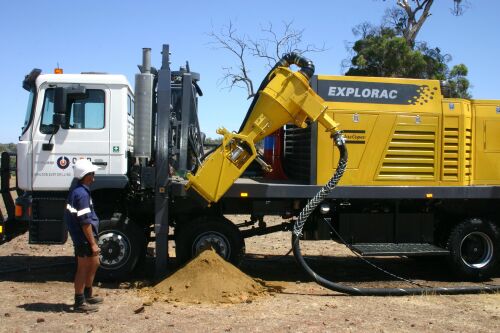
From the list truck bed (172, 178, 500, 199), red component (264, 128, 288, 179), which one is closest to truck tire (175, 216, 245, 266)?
truck bed (172, 178, 500, 199)

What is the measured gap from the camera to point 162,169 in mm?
8164

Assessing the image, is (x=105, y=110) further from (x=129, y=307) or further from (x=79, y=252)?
(x=129, y=307)

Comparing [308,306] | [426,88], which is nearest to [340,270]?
[308,306]

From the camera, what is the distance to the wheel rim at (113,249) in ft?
26.9

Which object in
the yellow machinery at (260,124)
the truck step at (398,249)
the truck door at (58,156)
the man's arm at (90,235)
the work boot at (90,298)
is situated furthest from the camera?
the truck step at (398,249)

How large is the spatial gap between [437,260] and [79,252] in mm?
6174

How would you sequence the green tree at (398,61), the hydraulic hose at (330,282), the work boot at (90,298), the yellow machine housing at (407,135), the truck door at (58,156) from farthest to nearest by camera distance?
the green tree at (398,61) → the yellow machine housing at (407,135) → the truck door at (58,156) → the hydraulic hose at (330,282) → the work boot at (90,298)

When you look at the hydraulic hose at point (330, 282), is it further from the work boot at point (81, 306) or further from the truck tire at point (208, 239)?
the work boot at point (81, 306)

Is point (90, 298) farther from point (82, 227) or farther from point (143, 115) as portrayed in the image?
point (143, 115)

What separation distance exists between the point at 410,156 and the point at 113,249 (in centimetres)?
475

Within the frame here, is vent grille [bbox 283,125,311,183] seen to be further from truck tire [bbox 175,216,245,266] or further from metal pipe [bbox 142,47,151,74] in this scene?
metal pipe [bbox 142,47,151,74]

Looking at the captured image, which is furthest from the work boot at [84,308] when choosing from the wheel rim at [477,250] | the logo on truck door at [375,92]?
the wheel rim at [477,250]

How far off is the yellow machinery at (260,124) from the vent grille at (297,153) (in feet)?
2.23

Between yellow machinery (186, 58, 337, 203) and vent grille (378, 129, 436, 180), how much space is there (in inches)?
51.8
